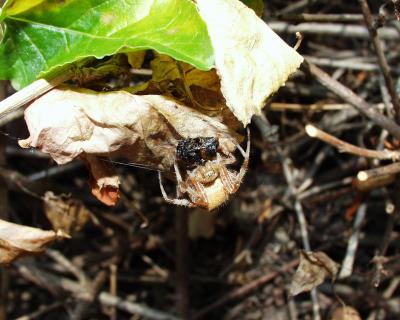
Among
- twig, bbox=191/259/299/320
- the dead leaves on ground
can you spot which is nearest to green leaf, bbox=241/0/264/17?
the dead leaves on ground

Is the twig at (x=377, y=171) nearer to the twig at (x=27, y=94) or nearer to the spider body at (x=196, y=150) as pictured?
the spider body at (x=196, y=150)

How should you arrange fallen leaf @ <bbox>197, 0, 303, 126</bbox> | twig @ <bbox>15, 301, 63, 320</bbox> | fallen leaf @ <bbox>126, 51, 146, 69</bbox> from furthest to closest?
twig @ <bbox>15, 301, 63, 320</bbox> → fallen leaf @ <bbox>126, 51, 146, 69</bbox> → fallen leaf @ <bbox>197, 0, 303, 126</bbox>

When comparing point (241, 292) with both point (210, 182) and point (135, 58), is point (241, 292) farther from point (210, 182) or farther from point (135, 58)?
point (135, 58)

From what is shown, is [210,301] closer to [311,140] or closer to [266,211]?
[266,211]

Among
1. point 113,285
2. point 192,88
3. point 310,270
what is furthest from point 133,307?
point 192,88

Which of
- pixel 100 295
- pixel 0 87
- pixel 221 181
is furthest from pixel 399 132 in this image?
pixel 100 295

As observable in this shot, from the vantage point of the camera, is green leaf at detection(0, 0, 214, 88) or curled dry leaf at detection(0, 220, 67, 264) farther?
curled dry leaf at detection(0, 220, 67, 264)

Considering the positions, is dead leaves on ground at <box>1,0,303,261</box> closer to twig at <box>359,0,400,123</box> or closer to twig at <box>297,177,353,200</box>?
twig at <box>359,0,400,123</box>
